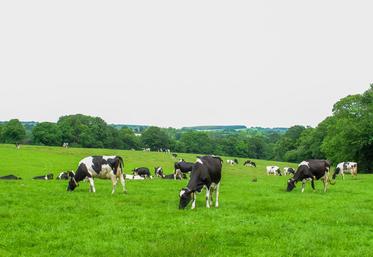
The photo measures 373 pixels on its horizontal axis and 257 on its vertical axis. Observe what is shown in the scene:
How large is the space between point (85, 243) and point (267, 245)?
208 inches

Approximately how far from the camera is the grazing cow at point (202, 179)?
57.4 ft

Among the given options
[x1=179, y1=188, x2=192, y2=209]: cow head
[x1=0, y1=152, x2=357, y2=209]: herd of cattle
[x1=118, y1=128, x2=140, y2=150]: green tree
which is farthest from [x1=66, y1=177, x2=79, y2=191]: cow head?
[x1=118, y1=128, x2=140, y2=150]: green tree

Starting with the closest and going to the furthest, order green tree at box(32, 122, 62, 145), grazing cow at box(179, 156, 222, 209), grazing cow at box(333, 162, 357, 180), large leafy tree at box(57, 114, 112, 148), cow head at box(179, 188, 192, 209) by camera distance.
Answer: cow head at box(179, 188, 192, 209), grazing cow at box(179, 156, 222, 209), grazing cow at box(333, 162, 357, 180), green tree at box(32, 122, 62, 145), large leafy tree at box(57, 114, 112, 148)

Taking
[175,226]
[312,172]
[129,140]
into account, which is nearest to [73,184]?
[175,226]

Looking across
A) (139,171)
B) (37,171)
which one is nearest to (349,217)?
(139,171)

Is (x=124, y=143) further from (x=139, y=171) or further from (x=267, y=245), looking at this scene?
(x=267, y=245)

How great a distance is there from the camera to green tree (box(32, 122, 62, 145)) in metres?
123

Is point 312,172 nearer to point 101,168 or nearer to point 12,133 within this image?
point 101,168

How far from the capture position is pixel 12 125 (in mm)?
123125

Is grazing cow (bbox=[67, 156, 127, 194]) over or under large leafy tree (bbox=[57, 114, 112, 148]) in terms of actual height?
under

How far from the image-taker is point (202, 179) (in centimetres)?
1791

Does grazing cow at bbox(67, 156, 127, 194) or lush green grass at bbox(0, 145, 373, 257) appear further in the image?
grazing cow at bbox(67, 156, 127, 194)

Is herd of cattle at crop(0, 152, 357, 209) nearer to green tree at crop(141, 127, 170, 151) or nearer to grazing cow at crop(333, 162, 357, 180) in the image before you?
grazing cow at crop(333, 162, 357, 180)

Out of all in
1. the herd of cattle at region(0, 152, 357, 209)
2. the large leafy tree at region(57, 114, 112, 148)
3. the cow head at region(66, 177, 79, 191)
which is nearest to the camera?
the herd of cattle at region(0, 152, 357, 209)
